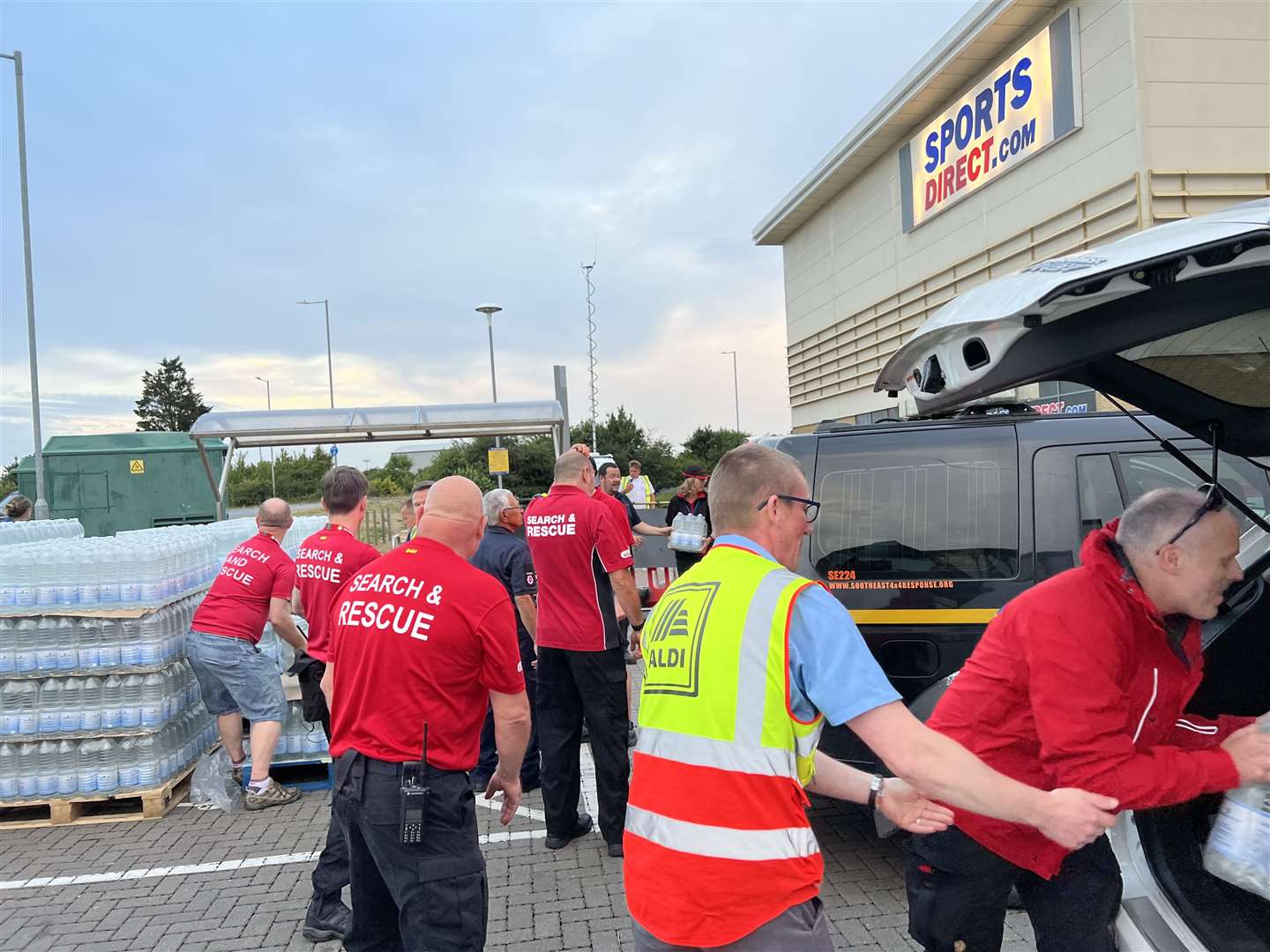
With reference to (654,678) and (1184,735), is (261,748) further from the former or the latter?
(1184,735)

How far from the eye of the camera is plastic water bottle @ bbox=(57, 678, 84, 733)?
555 centimetres

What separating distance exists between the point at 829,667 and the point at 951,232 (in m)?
13.8

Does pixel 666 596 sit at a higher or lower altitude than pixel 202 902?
higher

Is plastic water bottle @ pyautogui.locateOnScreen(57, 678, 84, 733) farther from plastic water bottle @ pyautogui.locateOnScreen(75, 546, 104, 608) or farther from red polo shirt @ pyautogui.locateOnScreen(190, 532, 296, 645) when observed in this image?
red polo shirt @ pyautogui.locateOnScreen(190, 532, 296, 645)

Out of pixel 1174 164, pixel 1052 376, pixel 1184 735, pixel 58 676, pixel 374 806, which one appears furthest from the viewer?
pixel 1174 164

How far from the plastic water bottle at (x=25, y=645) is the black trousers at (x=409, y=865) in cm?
380

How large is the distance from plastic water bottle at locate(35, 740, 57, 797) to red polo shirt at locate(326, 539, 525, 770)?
3772 mm

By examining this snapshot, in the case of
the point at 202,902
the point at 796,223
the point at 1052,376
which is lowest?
the point at 202,902

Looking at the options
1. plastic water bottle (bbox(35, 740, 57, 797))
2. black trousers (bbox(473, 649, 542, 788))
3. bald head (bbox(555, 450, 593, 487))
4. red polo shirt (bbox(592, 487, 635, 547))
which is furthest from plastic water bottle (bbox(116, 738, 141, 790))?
red polo shirt (bbox(592, 487, 635, 547))

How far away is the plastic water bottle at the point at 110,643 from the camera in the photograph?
5.61 m

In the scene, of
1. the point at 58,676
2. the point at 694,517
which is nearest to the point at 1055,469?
the point at 694,517

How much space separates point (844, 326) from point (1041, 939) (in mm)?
17173

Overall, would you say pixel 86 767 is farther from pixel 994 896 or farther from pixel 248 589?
pixel 994 896

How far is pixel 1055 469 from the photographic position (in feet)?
13.6
